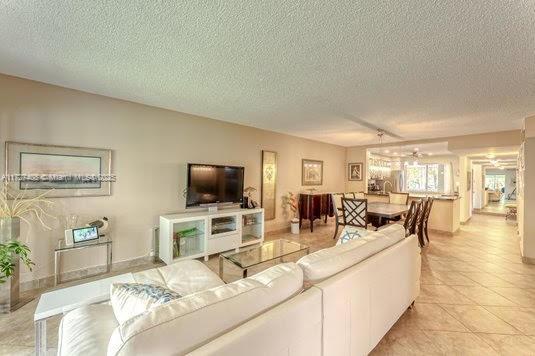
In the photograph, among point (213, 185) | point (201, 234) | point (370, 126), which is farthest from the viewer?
point (370, 126)

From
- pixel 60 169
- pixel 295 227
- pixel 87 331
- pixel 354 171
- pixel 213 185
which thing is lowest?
pixel 295 227

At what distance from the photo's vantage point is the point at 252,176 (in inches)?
194

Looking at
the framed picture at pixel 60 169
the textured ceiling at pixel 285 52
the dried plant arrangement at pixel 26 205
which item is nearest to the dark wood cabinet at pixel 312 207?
the textured ceiling at pixel 285 52

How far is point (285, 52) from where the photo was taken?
1993 mm

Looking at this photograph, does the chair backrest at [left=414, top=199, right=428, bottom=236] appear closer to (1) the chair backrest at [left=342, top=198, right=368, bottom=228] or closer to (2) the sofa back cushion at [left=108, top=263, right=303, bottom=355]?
(1) the chair backrest at [left=342, top=198, right=368, bottom=228]

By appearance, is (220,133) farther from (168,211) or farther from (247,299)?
(247,299)

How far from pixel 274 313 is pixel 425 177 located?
10.3 metres

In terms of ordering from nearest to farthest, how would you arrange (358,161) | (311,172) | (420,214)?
(420,214), (311,172), (358,161)

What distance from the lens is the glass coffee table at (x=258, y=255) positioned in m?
2.55

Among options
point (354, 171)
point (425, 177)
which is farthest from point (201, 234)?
point (425, 177)

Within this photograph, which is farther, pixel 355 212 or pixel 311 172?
pixel 311 172

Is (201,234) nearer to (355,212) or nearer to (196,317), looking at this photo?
(355,212)

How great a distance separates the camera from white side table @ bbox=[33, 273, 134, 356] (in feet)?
4.77

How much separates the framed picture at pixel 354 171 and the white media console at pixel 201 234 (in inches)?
148
